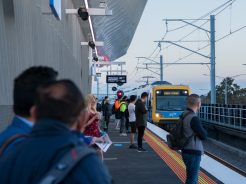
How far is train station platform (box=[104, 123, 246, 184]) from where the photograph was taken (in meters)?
9.91

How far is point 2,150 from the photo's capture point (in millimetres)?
2670

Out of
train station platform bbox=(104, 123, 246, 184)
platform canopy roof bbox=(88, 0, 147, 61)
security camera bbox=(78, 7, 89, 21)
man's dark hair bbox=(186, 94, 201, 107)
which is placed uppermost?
platform canopy roof bbox=(88, 0, 147, 61)

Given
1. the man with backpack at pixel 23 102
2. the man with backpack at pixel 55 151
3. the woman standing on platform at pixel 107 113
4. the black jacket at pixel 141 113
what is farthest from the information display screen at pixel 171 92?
the man with backpack at pixel 55 151

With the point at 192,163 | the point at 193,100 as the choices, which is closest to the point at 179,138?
the point at 192,163

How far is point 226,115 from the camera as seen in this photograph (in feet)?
88.3

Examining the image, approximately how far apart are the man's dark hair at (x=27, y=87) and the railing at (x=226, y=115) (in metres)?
20.1

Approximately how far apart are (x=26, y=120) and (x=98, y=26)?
1171 inches

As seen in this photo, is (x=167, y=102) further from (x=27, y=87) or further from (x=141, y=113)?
(x=27, y=87)

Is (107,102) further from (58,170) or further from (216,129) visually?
(58,170)

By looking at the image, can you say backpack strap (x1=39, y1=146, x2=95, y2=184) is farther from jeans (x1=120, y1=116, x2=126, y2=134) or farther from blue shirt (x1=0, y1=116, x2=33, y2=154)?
jeans (x1=120, y1=116, x2=126, y2=134)

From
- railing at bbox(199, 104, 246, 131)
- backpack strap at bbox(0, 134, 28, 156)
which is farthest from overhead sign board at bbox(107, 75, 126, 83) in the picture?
backpack strap at bbox(0, 134, 28, 156)

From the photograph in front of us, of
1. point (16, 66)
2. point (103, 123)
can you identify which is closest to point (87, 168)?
point (16, 66)

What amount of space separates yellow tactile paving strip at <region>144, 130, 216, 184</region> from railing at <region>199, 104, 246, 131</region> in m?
6.21

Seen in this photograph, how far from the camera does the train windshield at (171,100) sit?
30469mm
